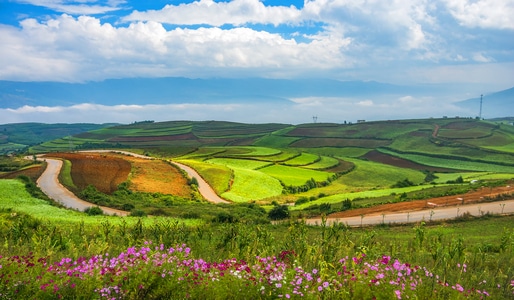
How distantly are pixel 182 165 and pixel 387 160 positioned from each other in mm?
81667

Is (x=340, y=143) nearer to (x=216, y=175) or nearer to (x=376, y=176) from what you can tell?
(x=376, y=176)

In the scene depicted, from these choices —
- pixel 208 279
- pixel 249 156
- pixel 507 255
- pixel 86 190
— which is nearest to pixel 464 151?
pixel 249 156

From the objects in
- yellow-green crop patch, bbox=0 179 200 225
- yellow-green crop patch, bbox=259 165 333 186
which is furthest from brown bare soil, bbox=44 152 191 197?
yellow-green crop patch, bbox=259 165 333 186

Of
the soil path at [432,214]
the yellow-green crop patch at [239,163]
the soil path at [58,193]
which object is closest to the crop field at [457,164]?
the yellow-green crop patch at [239,163]

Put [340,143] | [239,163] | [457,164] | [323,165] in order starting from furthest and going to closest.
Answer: [340,143], [457,164], [323,165], [239,163]

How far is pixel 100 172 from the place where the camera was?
7556 centimetres

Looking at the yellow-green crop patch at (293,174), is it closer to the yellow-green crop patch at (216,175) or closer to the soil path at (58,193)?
the yellow-green crop patch at (216,175)

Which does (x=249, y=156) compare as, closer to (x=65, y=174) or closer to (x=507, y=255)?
(x=65, y=174)

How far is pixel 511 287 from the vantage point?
29.9 ft

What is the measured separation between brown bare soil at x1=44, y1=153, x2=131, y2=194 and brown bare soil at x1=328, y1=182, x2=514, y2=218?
130 ft

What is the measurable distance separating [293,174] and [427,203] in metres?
52.2

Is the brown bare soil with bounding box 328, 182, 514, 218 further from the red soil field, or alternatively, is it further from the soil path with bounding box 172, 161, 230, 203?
the red soil field

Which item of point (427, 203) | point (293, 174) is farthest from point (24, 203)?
point (293, 174)

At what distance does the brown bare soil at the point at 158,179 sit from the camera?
66.8 m
